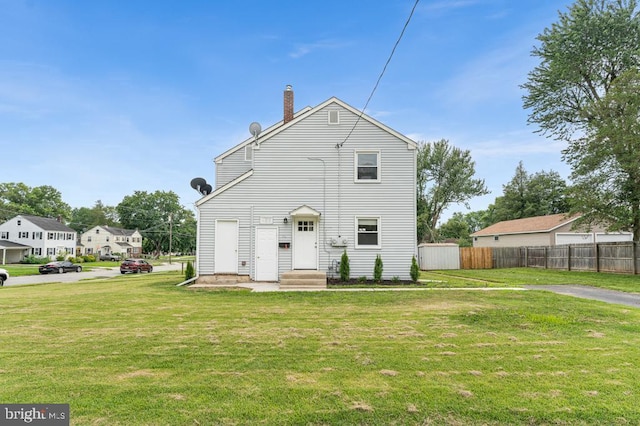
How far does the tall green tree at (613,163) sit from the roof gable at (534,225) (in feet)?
17.2

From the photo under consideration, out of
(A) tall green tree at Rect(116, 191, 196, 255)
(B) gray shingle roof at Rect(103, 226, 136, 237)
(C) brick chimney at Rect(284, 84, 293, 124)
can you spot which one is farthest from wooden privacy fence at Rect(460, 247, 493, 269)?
(B) gray shingle roof at Rect(103, 226, 136, 237)

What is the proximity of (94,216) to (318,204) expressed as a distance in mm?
98177

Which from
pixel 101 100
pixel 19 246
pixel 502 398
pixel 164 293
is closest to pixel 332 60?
pixel 164 293

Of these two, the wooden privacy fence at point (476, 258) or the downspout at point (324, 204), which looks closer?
the downspout at point (324, 204)

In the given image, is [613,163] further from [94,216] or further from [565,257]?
[94,216]

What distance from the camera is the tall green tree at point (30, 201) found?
60.9m

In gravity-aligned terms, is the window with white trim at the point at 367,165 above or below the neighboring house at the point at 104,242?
above

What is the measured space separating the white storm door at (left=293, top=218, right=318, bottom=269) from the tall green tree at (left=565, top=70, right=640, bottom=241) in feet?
56.0

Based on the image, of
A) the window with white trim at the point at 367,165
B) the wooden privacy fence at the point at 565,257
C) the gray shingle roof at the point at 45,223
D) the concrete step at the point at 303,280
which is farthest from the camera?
the gray shingle roof at the point at 45,223

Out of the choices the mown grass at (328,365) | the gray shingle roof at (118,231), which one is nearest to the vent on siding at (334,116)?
the mown grass at (328,365)

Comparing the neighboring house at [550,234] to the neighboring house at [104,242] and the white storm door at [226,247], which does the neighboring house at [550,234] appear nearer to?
the white storm door at [226,247]

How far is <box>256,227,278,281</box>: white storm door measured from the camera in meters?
13.4

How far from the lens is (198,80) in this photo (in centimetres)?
1758

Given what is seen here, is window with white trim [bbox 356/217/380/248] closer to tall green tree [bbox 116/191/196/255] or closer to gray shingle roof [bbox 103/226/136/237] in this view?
tall green tree [bbox 116/191/196/255]
